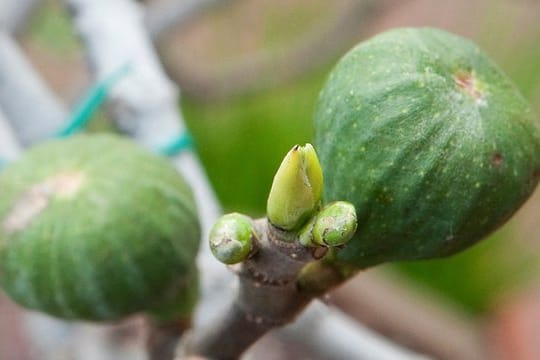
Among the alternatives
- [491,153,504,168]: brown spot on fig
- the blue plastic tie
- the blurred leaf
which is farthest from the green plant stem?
the blurred leaf

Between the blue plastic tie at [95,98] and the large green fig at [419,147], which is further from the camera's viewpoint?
the blue plastic tie at [95,98]

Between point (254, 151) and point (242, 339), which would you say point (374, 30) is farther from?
point (242, 339)

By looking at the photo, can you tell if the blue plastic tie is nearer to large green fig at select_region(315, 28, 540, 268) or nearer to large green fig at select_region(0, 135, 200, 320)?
large green fig at select_region(0, 135, 200, 320)

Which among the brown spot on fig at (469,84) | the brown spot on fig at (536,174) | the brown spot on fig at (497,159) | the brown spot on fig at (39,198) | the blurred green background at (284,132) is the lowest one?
the blurred green background at (284,132)

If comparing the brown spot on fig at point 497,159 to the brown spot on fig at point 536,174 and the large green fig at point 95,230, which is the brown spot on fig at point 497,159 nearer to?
the brown spot on fig at point 536,174

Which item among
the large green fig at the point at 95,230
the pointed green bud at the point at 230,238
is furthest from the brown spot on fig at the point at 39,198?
the pointed green bud at the point at 230,238

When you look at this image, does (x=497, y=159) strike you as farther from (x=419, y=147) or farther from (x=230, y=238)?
(x=230, y=238)

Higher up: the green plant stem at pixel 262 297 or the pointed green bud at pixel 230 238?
Answer: the pointed green bud at pixel 230 238
